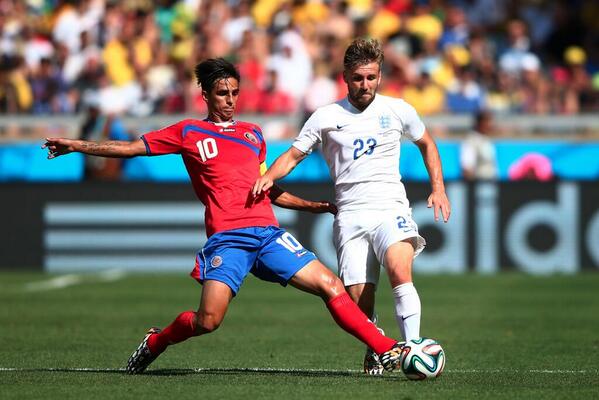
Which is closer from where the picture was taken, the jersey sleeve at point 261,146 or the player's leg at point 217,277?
the player's leg at point 217,277

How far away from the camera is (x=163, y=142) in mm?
8719

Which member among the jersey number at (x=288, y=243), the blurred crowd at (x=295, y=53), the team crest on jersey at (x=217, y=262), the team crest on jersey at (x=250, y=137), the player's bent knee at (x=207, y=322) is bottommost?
the player's bent knee at (x=207, y=322)

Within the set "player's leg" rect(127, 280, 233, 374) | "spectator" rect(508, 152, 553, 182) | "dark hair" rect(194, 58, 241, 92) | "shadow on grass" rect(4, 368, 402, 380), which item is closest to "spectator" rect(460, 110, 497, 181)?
"spectator" rect(508, 152, 553, 182)

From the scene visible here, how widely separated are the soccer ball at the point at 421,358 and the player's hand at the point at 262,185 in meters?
1.43

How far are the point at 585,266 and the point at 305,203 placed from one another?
10.1m

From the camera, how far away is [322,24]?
74.0ft

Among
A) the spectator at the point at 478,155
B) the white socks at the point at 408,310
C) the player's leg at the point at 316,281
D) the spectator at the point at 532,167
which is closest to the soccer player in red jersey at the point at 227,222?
the player's leg at the point at 316,281

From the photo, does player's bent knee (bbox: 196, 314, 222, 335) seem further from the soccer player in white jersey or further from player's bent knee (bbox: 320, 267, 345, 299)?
the soccer player in white jersey

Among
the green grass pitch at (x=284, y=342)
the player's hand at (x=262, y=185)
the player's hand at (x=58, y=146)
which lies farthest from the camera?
the player's hand at (x=262, y=185)

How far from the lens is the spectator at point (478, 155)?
62.2 ft

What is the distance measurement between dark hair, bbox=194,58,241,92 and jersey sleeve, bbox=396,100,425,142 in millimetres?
1201

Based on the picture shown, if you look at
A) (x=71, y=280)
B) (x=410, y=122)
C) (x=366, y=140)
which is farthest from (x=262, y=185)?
(x=71, y=280)

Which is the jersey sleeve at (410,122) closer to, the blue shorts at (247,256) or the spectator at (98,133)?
the blue shorts at (247,256)

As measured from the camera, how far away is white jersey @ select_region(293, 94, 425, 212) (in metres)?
8.91
